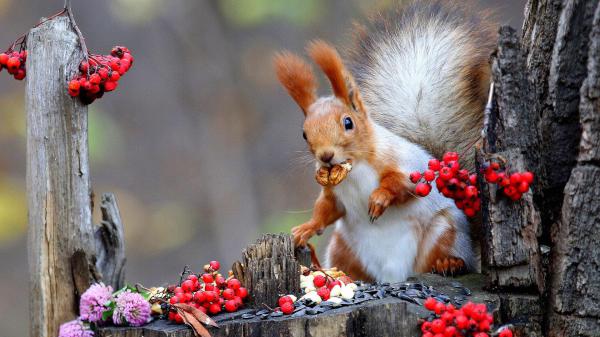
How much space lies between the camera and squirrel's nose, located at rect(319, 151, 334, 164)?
193cm

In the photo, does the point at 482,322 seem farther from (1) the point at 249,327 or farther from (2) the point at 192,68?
(2) the point at 192,68

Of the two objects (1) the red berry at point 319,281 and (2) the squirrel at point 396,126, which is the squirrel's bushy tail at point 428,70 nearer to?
(2) the squirrel at point 396,126

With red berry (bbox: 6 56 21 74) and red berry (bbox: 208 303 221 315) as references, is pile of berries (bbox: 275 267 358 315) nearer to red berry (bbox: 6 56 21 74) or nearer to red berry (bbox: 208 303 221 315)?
red berry (bbox: 208 303 221 315)

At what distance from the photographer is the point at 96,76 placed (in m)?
1.79

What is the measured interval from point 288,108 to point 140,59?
3.08ft

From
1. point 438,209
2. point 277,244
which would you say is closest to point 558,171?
point 438,209

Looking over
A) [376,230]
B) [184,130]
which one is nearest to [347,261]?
[376,230]

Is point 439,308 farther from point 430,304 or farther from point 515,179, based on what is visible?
point 515,179

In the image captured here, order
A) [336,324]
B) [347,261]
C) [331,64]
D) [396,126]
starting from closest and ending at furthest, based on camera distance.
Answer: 1. [336,324]
2. [331,64]
3. [347,261]
4. [396,126]

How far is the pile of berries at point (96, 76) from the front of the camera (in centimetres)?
180

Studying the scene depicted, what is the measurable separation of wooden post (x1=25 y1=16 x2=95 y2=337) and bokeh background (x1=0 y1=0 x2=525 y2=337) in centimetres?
289

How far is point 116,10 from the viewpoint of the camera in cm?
479

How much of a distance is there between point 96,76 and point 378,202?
0.68 metres

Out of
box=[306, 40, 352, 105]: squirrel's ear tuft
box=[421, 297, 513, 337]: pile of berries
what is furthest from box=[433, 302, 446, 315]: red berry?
box=[306, 40, 352, 105]: squirrel's ear tuft
